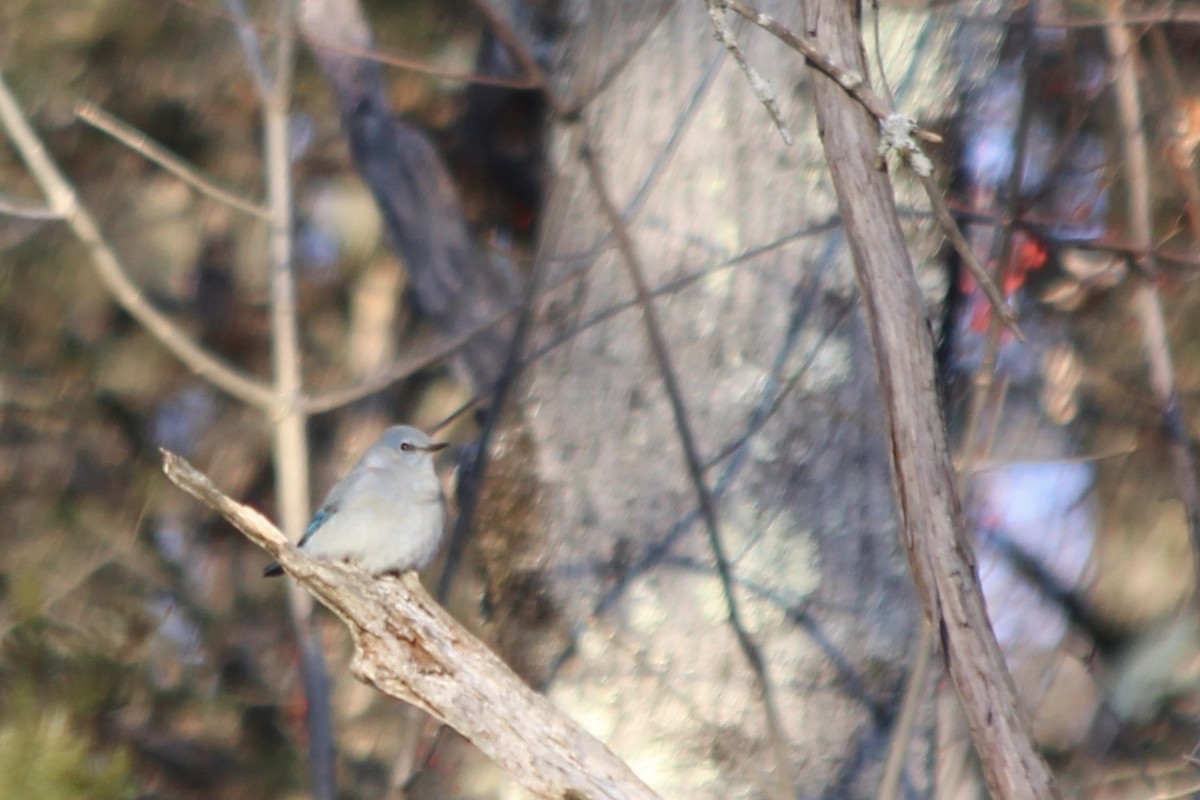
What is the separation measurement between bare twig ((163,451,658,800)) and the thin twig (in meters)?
0.84

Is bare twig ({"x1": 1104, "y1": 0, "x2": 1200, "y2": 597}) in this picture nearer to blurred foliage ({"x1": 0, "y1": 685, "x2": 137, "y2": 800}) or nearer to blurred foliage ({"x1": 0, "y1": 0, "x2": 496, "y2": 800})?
blurred foliage ({"x1": 0, "y1": 0, "x2": 496, "y2": 800})

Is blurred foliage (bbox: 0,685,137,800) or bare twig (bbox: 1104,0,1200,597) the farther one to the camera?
bare twig (bbox: 1104,0,1200,597)

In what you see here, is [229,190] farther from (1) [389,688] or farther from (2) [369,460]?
(1) [389,688]

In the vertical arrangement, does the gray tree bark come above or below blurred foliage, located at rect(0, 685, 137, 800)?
above

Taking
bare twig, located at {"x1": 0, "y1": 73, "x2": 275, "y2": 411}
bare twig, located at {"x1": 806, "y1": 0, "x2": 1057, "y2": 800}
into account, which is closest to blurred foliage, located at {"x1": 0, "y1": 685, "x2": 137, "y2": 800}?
bare twig, located at {"x1": 0, "y1": 73, "x2": 275, "y2": 411}

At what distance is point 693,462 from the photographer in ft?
11.0

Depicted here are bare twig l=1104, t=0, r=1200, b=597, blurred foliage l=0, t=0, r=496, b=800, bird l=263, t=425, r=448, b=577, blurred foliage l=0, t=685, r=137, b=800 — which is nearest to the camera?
blurred foliage l=0, t=685, r=137, b=800

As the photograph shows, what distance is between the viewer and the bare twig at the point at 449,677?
2410 millimetres

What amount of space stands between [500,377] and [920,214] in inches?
46.2

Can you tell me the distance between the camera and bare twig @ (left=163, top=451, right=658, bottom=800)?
241 centimetres

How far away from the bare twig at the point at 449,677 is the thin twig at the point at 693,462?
84cm

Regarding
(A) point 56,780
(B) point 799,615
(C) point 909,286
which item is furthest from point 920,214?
(A) point 56,780

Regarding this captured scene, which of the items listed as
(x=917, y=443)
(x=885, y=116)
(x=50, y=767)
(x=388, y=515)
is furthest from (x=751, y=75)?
(x=50, y=767)

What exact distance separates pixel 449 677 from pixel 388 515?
113cm
